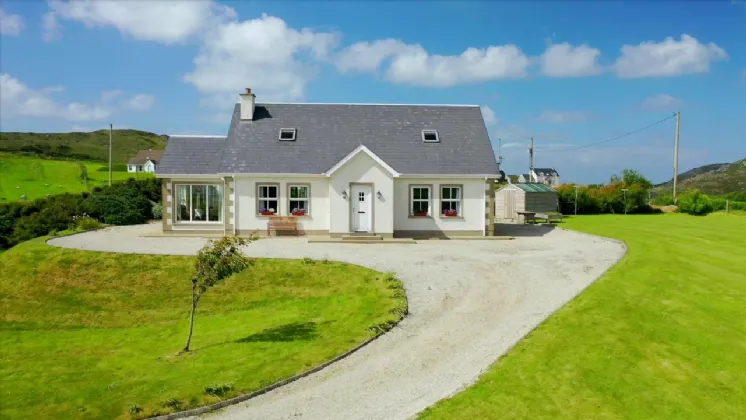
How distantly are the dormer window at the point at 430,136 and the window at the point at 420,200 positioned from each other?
328 cm

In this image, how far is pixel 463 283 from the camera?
16.6 meters

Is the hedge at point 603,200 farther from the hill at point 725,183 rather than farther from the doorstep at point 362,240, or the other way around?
the hill at point 725,183

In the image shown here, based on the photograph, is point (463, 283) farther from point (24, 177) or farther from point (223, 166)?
point (24, 177)

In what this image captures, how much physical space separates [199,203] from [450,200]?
13218 mm

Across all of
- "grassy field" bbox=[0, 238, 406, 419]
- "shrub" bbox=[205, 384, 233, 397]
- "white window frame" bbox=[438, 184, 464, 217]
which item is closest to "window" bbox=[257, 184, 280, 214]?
"grassy field" bbox=[0, 238, 406, 419]

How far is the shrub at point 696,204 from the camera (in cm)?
4123

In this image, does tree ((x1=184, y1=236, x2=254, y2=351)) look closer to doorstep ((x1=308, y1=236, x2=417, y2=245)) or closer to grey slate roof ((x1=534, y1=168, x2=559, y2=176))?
doorstep ((x1=308, y1=236, x2=417, y2=245))

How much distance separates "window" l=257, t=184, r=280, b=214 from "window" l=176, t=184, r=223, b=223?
7.90ft

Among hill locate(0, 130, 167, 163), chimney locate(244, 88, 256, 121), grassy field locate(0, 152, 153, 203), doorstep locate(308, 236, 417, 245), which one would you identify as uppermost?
hill locate(0, 130, 167, 163)

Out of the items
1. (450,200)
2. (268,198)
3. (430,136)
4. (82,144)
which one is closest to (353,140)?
(430,136)

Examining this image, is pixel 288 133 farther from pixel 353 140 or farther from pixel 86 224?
pixel 86 224

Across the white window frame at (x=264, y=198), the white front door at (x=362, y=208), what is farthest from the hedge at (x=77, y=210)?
the white front door at (x=362, y=208)

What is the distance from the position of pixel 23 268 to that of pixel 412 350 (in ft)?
53.6

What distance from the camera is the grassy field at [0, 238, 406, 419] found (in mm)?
10555
